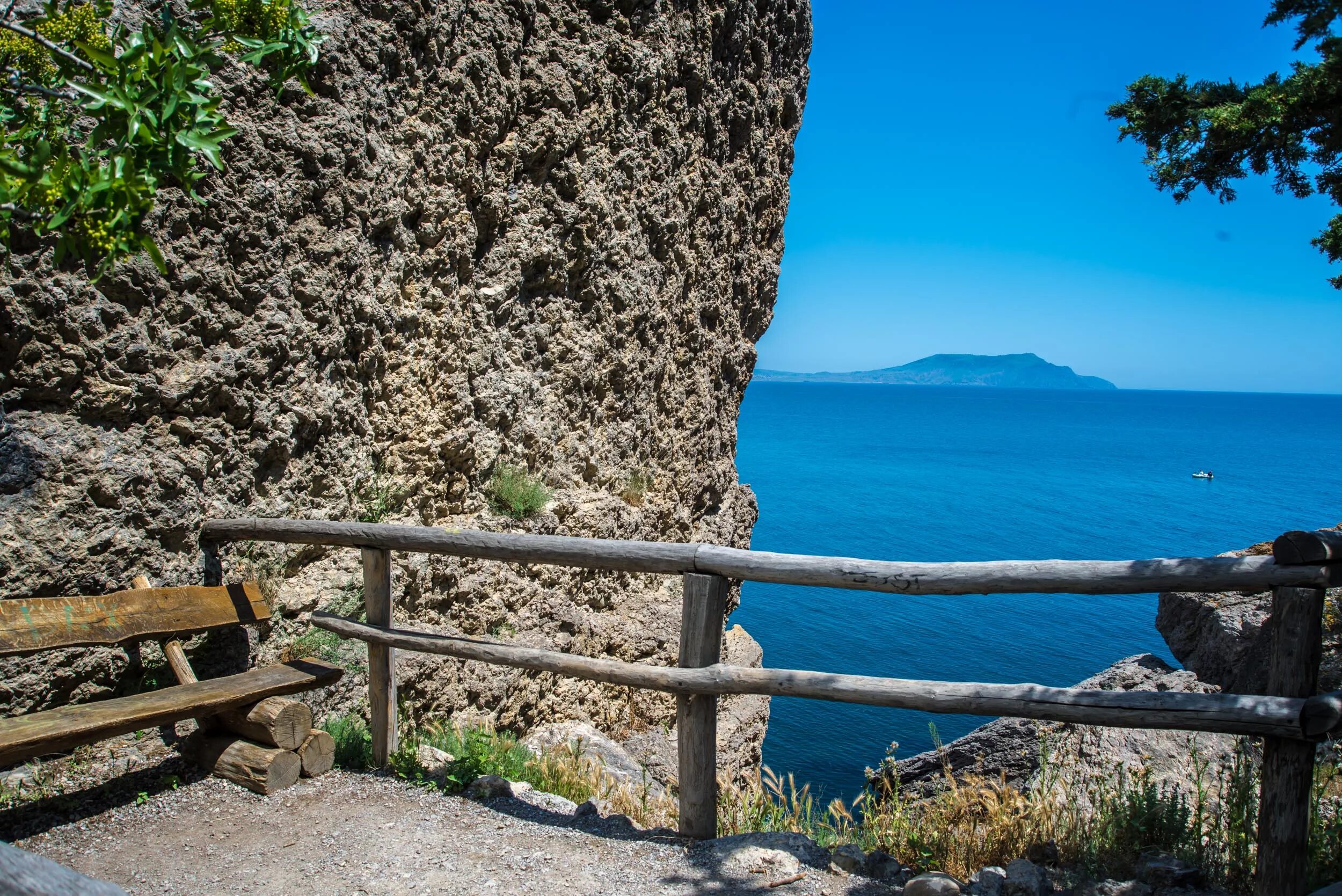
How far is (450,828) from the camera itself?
168 inches

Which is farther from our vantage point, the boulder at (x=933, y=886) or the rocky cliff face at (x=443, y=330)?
the rocky cliff face at (x=443, y=330)

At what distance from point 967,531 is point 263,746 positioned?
3416 cm

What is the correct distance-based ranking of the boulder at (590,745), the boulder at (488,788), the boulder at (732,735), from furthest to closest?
the boulder at (732,735) < the boulder at (590,745) < the boulder at (488,788)

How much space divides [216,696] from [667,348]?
17.5 ft

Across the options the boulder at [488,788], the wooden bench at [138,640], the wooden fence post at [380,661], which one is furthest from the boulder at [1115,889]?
the wooden bench at [138,640]

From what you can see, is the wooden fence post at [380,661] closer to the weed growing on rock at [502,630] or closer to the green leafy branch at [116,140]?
the weed growing on rock at [502,630]

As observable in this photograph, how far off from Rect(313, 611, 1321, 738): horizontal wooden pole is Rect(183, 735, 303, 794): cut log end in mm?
905

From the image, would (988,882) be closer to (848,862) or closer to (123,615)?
(848,862)

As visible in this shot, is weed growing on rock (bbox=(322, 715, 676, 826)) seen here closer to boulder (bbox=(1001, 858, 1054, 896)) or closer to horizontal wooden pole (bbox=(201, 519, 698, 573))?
horizontal wooden pole (bbox=(201, 519, 698, 573))

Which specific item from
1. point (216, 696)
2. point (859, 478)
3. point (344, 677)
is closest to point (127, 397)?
point (216, 696)

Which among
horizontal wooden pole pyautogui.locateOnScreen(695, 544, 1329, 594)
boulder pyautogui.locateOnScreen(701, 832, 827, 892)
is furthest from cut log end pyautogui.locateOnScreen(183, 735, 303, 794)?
horizontal wooden pole pyautogui.locateOnScreen(695, 544, 1329, 594)

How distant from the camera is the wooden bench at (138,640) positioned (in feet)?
12.4

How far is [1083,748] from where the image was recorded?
7.09 m

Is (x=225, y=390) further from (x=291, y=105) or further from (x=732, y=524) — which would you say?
(x=732, y=524)
